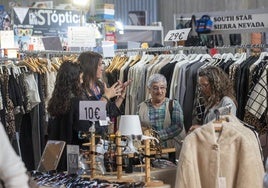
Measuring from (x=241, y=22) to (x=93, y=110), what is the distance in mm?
2296

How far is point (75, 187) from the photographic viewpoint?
380 centimetres

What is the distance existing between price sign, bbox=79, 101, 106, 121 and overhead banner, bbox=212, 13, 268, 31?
225 centimetres

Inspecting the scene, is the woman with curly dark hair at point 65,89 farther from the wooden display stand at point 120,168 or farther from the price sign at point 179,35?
the price sign at point 179,35

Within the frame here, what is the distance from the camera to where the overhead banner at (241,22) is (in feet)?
18.9

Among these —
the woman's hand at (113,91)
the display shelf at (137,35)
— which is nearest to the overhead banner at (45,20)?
the display shelf at (137,35)

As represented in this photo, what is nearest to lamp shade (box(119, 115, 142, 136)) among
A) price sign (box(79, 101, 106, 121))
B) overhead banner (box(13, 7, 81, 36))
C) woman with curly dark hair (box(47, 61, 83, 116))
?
price sign (box(79, 101, 106, 121))

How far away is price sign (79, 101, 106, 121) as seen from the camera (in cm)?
411

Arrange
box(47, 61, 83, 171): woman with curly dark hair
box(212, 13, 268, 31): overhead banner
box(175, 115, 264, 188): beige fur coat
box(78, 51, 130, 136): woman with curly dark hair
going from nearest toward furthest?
box(175, 115, 264, 188): beige fur coat < box(47, 61, 83, 171): woman with curly dark hair < box(78, 51, 130, 136): woman with curly dark hair < box(212, 13, 268, 31): overhead banner

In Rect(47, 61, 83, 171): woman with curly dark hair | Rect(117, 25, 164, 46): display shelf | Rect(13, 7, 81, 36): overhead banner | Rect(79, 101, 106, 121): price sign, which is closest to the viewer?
Rect(79, 101, 106, 121): price sign

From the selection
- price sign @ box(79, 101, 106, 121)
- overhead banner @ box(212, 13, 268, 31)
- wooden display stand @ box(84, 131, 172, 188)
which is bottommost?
wooden display stand @ box(84, 131, 172, 188)

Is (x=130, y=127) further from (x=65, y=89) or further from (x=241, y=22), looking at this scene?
(x=241, y=22)

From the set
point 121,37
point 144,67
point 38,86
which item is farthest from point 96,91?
point 121,37

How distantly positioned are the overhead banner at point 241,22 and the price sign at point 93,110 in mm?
2250

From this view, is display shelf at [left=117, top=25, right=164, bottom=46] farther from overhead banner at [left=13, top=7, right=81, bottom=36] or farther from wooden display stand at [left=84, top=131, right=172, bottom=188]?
wooden display stand at [left=84, top=131, right=172, bottom=188]
